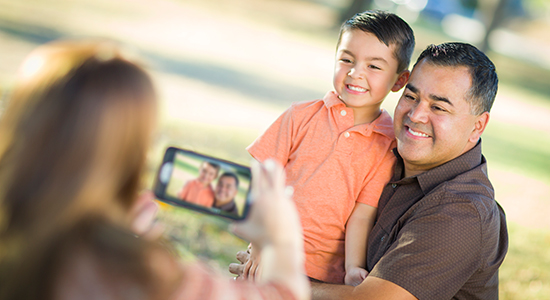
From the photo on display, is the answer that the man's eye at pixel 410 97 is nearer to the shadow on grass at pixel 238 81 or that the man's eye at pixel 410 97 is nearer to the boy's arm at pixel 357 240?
the boy's arm at pixel 357 240

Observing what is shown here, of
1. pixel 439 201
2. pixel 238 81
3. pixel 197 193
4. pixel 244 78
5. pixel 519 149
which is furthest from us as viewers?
pixel 244 78

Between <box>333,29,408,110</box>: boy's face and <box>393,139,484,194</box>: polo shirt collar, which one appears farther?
<box>333,29,408,110</box>: boy's face

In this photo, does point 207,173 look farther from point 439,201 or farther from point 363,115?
point 363,115

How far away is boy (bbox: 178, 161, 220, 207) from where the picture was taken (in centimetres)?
204

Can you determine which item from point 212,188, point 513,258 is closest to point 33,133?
point 212,188

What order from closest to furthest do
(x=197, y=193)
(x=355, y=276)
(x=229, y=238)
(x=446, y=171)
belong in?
(x=197, y=193), (x=355, y=276), (x=446, y=171), (x=229, y=238)

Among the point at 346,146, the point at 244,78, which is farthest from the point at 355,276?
the point at 244,78

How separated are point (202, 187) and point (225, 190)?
10 cm

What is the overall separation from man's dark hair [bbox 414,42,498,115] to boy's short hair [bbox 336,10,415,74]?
0.62ft

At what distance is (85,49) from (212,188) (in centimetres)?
78

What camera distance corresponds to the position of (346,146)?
9.80 ft

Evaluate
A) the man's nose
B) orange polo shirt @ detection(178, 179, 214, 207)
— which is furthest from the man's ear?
orange polo shirt @ detection(178, 179, 214, 207)

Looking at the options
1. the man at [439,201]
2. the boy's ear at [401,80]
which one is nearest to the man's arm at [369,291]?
the man at [439,201]

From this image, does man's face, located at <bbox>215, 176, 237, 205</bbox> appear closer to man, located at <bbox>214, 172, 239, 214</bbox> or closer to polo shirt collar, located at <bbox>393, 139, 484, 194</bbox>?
man, located at <bbox>214, 172, 239, 214</bbox>
